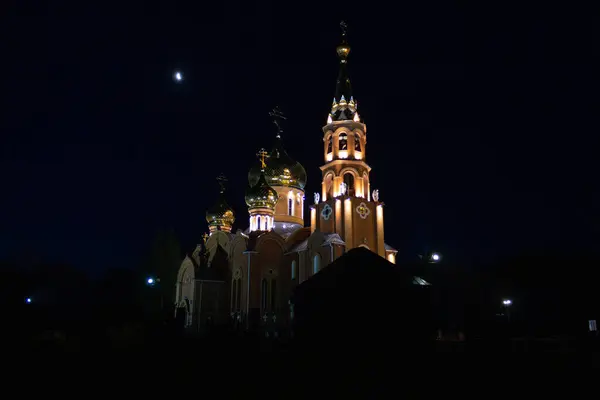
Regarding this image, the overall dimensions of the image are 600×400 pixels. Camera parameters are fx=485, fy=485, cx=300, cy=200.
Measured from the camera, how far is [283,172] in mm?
40406

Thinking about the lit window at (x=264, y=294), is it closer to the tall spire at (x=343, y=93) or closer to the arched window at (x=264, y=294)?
the arched window at (x=264, y=294)

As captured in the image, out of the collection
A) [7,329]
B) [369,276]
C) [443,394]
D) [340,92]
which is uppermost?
[340,92]

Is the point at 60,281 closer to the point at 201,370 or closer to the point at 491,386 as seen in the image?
the point at 201,370

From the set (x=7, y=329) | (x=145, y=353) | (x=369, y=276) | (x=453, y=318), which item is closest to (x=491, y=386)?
(x=369, y=276)

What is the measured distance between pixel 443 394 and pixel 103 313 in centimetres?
1769

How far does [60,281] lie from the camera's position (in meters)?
45.4

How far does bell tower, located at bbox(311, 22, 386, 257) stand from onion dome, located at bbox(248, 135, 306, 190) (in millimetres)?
6567

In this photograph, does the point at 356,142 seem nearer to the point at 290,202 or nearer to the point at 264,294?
the point at 290,202

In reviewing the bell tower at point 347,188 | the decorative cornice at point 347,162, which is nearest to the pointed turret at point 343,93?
the bell tower at point 347,188

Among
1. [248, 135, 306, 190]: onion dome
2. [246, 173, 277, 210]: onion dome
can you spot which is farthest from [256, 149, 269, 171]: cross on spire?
[246, 173, 277, 210]: onion dome

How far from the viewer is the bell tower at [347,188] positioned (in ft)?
103

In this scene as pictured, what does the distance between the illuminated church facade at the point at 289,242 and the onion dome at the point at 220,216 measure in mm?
4687

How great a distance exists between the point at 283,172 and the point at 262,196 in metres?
4.79

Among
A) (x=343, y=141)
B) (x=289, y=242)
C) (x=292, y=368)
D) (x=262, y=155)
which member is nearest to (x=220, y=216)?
(x=262, y=155)
